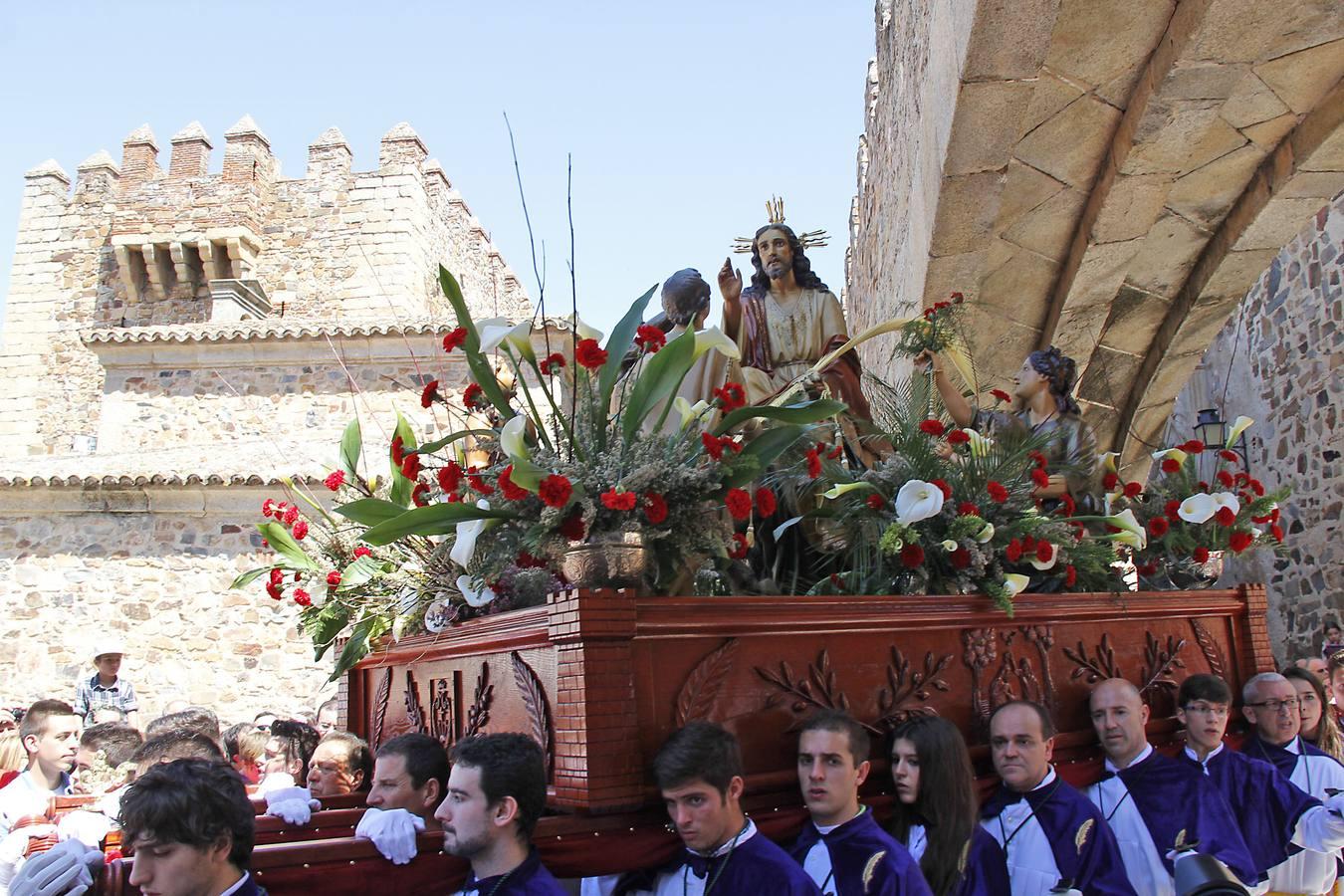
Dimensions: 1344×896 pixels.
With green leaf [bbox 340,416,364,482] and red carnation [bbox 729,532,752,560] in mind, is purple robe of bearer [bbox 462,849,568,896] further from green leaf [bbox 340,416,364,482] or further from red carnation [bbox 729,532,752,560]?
green leaf [bbox 340,416,364,482]

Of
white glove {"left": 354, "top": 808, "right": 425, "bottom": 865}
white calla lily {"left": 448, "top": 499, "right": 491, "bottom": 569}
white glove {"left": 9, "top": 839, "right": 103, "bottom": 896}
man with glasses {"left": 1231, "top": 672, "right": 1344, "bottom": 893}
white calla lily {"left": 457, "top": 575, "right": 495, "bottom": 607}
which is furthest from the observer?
man with glasses {"left": 1231, "top": 672, "right": 1344, "bottom": 893}

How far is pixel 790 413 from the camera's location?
2723 millimetres

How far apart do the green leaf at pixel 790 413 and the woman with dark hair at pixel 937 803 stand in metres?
0.83

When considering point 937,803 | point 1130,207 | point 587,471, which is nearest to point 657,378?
point 587,471

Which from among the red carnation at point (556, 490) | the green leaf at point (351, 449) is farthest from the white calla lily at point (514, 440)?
the green leaf at point (351, 449)

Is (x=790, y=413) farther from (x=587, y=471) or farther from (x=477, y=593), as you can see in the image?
(x=477, y=593)

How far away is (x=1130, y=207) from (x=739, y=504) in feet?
15.1

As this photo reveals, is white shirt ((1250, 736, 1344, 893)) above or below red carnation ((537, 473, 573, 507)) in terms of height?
below

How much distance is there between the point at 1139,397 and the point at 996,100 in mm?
3404

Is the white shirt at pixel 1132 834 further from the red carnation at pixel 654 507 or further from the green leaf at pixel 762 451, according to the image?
the red carnation at pixel 654 507

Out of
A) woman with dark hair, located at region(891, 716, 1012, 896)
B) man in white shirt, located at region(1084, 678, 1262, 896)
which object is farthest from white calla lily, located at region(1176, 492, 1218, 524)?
woman with dark hair, located at region(891, 716, 1012, 896)

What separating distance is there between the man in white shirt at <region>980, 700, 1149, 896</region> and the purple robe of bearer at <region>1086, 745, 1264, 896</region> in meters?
0.34

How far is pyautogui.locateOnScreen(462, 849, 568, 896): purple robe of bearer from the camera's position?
7.32 ft

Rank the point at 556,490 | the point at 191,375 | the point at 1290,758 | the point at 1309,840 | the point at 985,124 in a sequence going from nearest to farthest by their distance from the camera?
1. the point at 556,490
2. the point at 1309,840
3. the point at 1290,758
4. the point at 985,124
5. the point at 191,375
